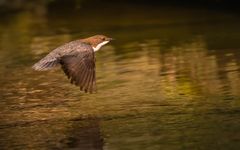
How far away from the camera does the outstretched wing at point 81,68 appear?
866cm

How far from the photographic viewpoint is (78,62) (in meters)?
8.92

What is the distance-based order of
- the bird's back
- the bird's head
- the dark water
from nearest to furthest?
the dark water, the bird's back, the bird's head

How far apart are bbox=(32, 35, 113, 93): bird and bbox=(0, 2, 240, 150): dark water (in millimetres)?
594

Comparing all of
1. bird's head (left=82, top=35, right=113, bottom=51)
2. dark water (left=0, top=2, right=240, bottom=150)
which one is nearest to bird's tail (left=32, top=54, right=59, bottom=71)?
bird's head (left=82, top=35, right=113, bottom=51)

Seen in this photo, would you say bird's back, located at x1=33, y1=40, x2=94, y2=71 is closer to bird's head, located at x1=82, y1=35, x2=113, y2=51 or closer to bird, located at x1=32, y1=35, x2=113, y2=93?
bird, located at x1=32, y1=35, x2=113, y2=93

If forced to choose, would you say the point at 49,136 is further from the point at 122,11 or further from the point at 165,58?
the point at 122,11

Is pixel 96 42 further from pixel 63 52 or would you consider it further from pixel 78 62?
pixel 78 62

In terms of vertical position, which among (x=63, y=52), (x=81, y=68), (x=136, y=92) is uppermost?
(x=63, y=52)

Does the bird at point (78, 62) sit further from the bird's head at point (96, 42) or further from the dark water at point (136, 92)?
the dark water at point (136, 92)

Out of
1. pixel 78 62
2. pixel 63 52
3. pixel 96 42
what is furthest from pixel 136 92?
pixel 78 62

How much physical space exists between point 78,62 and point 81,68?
0.38 feet

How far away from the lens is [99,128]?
29.8 ft

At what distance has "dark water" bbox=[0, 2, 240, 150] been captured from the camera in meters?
8.62

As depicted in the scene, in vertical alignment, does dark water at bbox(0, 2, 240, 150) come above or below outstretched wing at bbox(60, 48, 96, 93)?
below
